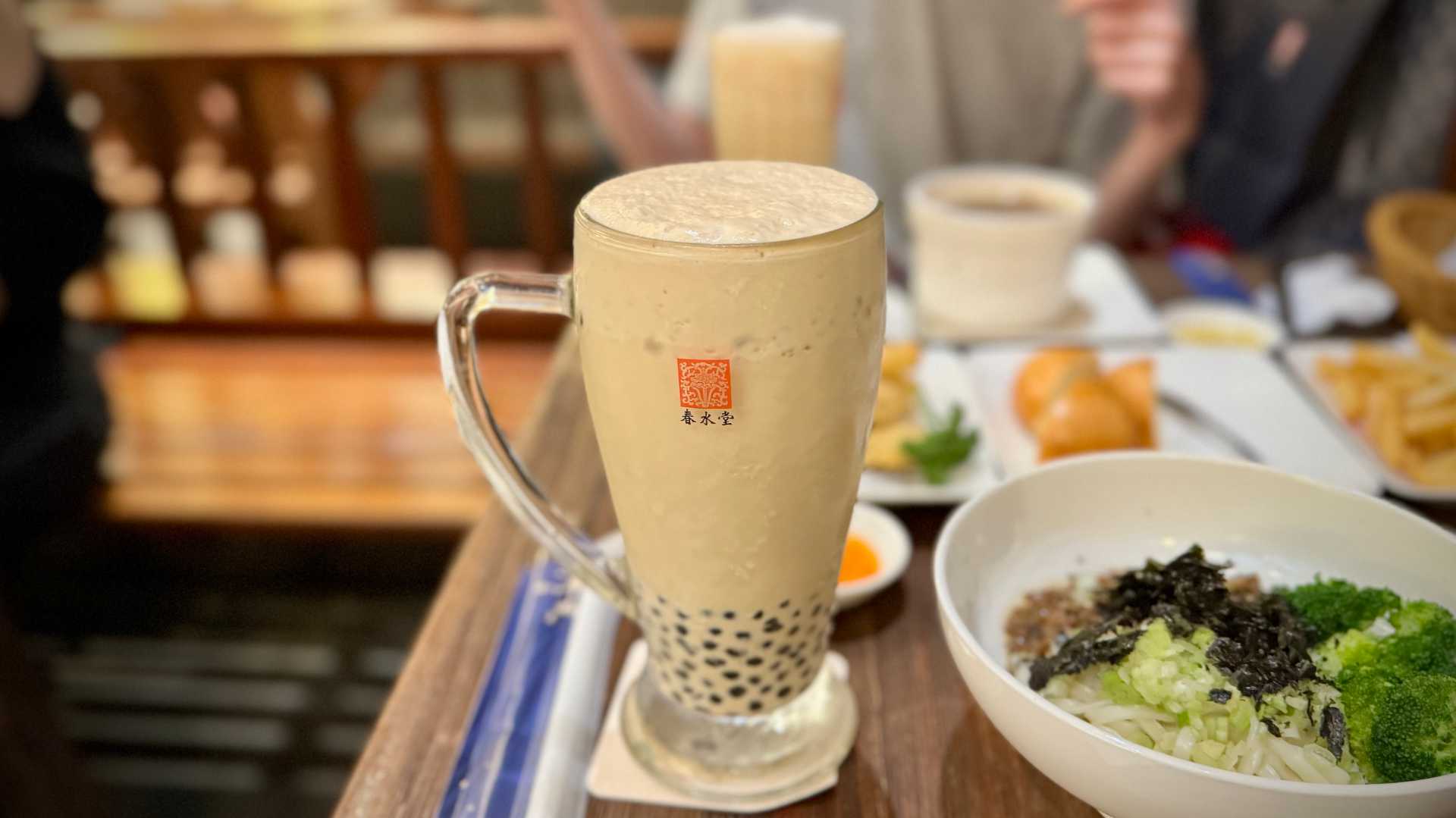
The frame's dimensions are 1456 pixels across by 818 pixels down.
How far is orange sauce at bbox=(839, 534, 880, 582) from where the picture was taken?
3.45ft

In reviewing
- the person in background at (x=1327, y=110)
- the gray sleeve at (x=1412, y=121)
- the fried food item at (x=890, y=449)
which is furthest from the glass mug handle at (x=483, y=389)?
the gray sleeve at (x=1412, y=121)

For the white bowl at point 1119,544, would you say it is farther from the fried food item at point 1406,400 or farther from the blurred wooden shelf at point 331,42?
the blurred wooden shelf at point 331,42

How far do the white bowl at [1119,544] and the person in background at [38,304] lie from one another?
227 centimetres

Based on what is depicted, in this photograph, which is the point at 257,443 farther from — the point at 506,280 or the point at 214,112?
the point at 214,112

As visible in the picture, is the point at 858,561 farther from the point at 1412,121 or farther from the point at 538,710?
the point at 1412,121

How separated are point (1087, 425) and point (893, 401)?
0.84 feet

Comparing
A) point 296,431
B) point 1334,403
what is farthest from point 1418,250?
point 296,431

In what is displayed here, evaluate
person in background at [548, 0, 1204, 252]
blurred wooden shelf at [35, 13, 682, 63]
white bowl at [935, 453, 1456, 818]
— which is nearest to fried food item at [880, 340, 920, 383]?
white bowl at [935, 453, 1456, 818]

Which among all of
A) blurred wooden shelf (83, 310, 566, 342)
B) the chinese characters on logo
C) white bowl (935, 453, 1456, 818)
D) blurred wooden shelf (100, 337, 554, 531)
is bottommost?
blurred wooden shelf (100, 337, 554, 531)

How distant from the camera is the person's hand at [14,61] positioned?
2.16m

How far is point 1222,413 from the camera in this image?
4.52 ft

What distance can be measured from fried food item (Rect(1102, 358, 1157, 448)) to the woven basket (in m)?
0.66

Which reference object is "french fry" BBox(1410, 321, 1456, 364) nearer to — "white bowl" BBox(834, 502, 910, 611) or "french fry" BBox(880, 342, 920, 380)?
"french fry" BBox(880, 342, 920, 380)

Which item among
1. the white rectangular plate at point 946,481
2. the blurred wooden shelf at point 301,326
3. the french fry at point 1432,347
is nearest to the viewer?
the white rectangular plate at point 946,481
